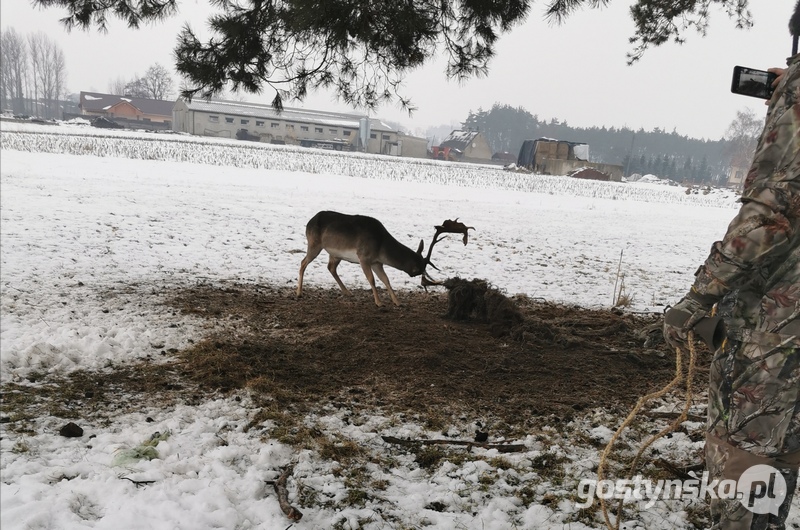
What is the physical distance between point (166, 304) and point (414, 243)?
5.36 m

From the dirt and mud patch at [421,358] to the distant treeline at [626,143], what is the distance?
5411 cm

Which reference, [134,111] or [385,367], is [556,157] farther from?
[134,111]

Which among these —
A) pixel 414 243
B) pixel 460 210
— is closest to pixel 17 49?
pixel 460 210

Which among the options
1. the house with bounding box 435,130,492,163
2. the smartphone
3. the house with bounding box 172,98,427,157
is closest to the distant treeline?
the house with bounding box 435,130,492,163

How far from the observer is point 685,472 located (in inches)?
117

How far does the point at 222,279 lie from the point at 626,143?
2385 inches

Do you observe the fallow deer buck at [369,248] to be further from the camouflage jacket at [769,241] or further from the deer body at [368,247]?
the camouflage jacket at [769,241]

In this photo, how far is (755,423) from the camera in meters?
1.74

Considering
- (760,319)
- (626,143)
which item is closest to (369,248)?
(760,319)

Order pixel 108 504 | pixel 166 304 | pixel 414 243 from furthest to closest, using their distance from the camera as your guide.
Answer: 1. pixel 414 243
2. pixel 166 304
3. pixel 108 504

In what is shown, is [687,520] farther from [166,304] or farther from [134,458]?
[166,304]

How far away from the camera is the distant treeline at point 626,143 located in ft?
192

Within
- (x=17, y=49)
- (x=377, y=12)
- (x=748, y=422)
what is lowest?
(x=748, y=422)

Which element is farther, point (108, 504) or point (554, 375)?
point (554, 375)
